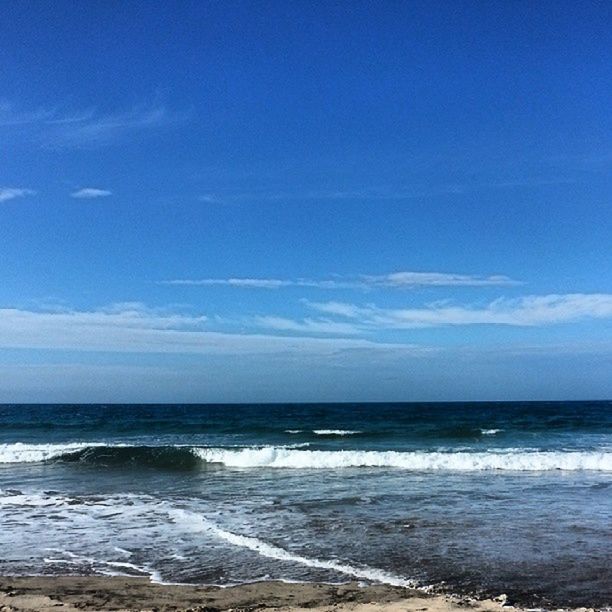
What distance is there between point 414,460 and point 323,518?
11055mm

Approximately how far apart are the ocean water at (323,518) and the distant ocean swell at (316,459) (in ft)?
0.31

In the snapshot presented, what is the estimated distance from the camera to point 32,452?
25781 mm

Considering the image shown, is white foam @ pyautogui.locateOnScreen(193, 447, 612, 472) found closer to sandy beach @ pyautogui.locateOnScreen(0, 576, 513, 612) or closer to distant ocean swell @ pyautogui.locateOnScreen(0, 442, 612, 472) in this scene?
distant ocean swell @ pyautogui.locateOnScreen(0, 442, 612, 472)

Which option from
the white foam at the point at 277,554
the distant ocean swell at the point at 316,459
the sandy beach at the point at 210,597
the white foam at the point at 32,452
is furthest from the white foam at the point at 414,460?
the sandy beach at the point at 210,597

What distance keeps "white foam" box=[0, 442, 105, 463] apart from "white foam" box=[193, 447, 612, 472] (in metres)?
6.07

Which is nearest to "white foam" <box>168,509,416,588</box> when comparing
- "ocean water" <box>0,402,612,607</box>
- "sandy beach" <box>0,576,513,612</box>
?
"ocean water" <box>0,402,612,607</box>

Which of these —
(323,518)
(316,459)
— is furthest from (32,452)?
(323,518)

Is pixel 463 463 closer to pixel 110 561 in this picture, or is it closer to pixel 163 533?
pixel 163 533

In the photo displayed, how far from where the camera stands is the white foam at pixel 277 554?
7738mm

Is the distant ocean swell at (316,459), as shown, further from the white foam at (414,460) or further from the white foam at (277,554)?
the white foam at (277,554)

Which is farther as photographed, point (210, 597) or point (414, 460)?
point (414, 460)

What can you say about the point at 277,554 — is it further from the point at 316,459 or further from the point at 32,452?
the point at 32,452

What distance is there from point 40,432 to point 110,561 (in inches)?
1294

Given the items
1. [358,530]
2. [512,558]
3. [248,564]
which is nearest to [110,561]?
[248,564]
